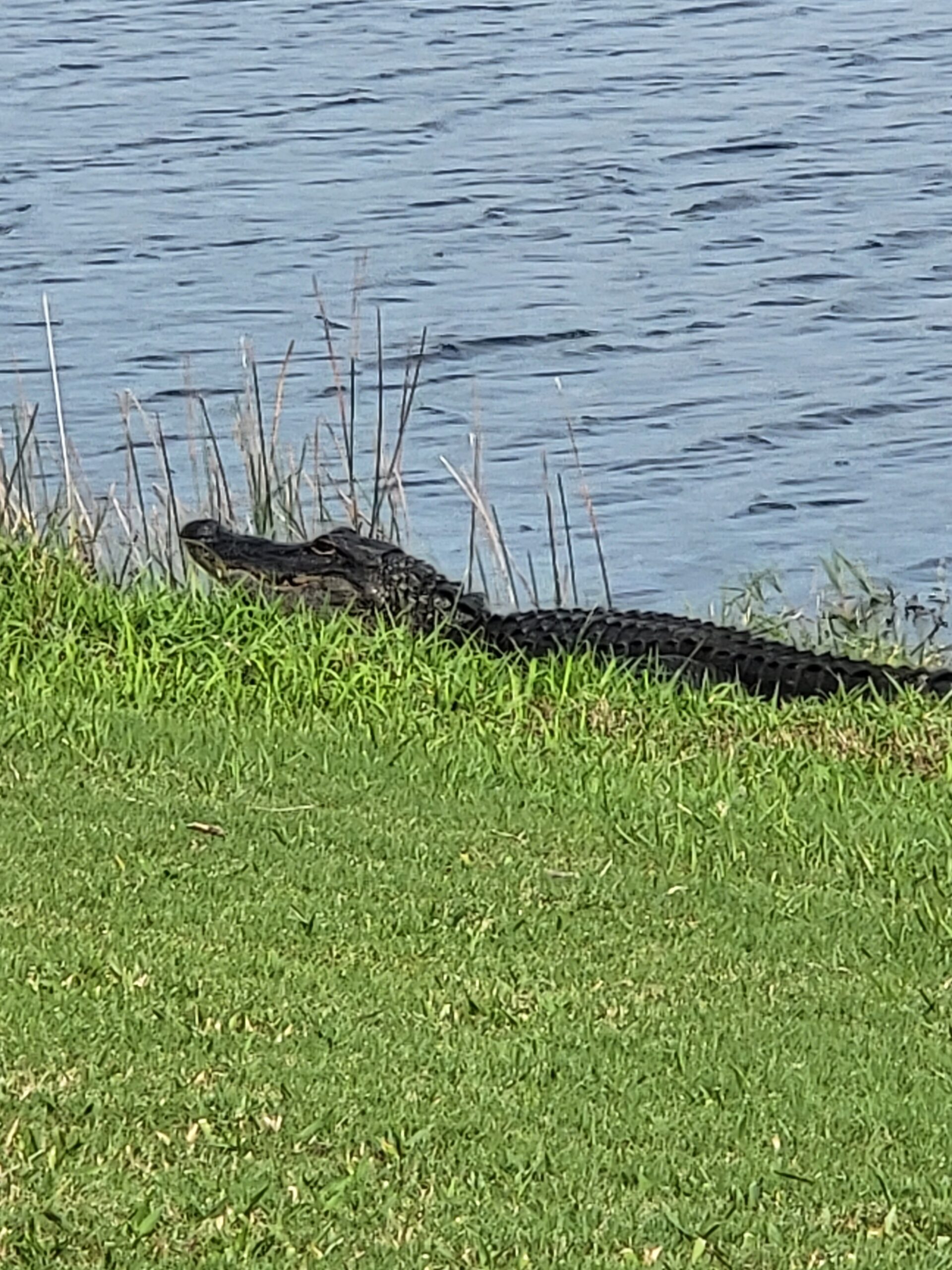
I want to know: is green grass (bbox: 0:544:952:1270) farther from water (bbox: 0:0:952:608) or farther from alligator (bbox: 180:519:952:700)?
water (bbox: 0:0:952:608)

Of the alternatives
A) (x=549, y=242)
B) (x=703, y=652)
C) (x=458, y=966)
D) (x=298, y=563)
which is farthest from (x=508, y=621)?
(x=549, y=242)

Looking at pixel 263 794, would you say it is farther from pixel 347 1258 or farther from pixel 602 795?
pixel 347 1258

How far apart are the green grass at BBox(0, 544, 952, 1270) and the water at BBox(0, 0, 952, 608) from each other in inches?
138

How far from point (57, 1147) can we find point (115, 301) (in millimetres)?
10294

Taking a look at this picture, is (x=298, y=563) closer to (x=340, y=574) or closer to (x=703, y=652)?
(x=340, y=574)

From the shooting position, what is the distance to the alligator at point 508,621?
24.7ft

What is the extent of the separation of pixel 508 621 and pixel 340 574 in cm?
74

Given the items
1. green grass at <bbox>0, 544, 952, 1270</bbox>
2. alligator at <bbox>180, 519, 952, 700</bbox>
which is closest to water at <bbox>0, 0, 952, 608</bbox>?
alligator at <bbox>180, 519, 952, 700</bbox>

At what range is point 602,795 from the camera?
598 cm

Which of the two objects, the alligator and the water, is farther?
the water

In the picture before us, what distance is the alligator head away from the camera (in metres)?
8.41

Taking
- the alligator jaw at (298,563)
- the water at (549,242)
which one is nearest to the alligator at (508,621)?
the alligator jaw at (298,563)

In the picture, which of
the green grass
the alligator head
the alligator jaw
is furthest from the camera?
the alligator jaw

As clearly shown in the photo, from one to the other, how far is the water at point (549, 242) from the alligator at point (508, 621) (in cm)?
160
